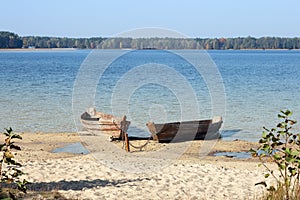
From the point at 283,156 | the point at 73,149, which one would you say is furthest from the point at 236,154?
the point at 283,156

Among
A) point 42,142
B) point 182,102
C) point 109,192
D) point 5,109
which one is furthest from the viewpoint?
point 182,102

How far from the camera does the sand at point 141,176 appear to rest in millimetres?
9414

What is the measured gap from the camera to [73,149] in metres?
16.8

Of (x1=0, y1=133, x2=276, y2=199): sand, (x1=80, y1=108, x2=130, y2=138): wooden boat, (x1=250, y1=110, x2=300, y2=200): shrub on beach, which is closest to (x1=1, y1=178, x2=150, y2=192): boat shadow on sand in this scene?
(x1=0, y1=133, x2=276, y2=199): sand

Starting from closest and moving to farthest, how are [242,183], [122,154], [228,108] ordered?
[242,183] < [122,154] < [228,108]

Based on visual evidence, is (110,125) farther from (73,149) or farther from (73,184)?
(73,184)

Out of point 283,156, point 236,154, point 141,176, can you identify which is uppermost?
point 283,156

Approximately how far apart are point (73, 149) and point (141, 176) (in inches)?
243

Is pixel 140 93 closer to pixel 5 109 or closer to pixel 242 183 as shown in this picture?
pixel 5 109

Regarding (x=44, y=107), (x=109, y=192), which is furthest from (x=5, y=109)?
(x=109, y=192)

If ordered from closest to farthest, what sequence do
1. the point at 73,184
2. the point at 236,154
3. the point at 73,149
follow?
the point at 73,184 < the point at 236,154 < the point at 73,149

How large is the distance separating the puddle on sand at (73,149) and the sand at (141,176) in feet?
1.94

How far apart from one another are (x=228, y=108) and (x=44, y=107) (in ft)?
36.3

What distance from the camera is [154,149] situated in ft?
54.3
